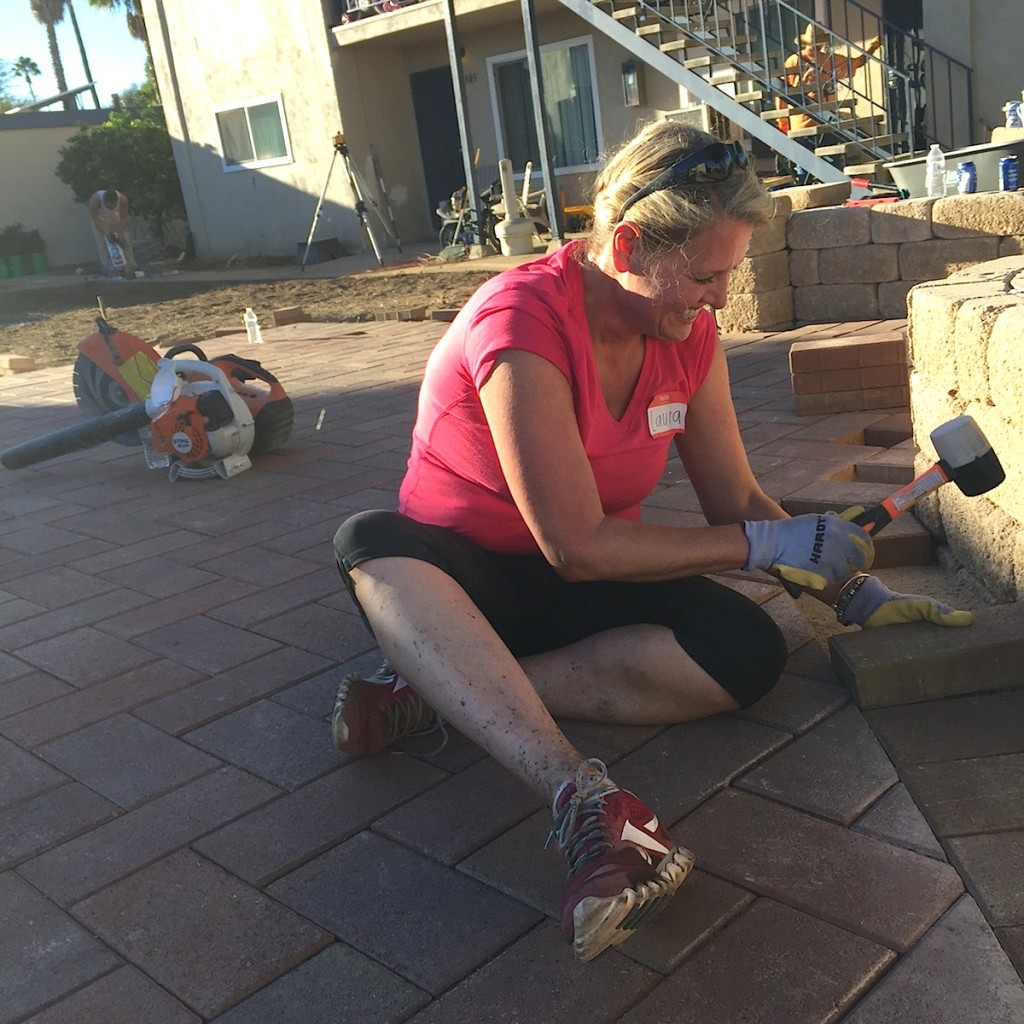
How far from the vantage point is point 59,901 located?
210cm

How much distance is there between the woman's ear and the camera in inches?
87.0

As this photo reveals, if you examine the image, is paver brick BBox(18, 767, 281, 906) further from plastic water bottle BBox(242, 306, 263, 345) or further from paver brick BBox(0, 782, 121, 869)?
plastic water bottle BBox(242, 306, 263, 345)

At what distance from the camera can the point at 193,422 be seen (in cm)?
506

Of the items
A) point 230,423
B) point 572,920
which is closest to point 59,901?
point 572,920

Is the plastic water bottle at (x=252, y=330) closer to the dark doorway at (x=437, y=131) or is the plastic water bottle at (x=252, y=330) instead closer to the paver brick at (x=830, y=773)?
the paver brick at (x=830, y=773)

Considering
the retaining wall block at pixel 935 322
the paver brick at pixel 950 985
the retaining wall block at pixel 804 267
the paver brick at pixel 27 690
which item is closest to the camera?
the paver brick at pixel 950 985

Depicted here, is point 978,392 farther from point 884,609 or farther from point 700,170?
point 700,170

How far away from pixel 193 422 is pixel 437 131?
14.5m

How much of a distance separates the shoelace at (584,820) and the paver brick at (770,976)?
0.21 metres

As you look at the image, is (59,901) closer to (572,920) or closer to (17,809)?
(17,809)

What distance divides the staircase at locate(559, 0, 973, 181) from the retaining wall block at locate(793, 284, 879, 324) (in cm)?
376

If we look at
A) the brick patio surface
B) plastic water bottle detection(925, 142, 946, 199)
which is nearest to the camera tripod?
plastic water bottle detection(925, 142, 946, 199)

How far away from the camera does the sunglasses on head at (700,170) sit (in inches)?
83.5

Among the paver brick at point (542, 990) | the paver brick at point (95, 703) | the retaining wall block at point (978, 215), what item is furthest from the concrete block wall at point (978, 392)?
the retaining wall block at point (978, 215)
